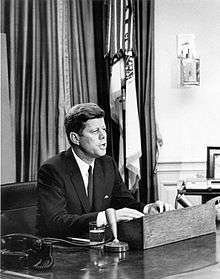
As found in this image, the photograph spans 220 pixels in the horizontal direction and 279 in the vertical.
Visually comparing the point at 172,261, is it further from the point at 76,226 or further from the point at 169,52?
the point at 169,52

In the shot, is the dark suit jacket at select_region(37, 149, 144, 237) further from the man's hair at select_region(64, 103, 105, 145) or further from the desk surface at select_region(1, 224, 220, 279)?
the desk surface at select_region(1, 224, 220, 279)

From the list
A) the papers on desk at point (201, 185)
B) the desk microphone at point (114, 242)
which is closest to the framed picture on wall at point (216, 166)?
the papers on desk at point (201, 185)

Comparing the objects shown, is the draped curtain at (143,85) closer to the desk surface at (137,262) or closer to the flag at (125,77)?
the flag at (125,77)

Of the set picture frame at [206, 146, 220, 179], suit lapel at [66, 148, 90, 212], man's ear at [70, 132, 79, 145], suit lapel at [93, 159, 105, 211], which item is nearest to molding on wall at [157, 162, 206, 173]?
picture frame at [206, 146, 220, 179]

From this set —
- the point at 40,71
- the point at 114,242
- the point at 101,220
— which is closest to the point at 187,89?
the point at 40,71

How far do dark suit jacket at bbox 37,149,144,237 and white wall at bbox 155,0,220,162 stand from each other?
233 centimetres

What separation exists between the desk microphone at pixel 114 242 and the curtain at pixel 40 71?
2.45 m

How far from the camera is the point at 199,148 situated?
5754 millimetres

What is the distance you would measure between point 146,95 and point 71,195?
248 centimetres

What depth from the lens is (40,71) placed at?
4969 millimetres

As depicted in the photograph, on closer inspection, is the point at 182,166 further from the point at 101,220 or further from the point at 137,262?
the point at 137,262

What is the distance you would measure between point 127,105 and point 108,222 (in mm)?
2877

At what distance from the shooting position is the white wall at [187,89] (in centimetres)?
566

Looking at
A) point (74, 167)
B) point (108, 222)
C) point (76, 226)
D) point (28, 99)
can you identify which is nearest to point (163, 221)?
point (108, 222)
